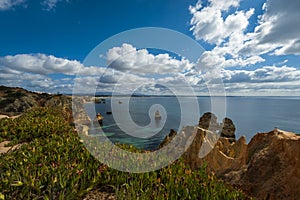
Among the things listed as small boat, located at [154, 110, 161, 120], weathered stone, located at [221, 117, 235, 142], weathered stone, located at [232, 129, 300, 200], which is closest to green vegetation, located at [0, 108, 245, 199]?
weathered stone, located at [232, 129, 300, 200]

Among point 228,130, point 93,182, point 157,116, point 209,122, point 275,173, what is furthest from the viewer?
point 157,116

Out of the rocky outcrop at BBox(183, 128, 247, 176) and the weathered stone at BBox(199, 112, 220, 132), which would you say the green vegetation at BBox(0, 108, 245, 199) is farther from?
the weathered stone at BBox(199, 112, 220, 132)

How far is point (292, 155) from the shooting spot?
625cm

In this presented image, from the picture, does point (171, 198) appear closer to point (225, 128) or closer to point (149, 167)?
point (149, 167)

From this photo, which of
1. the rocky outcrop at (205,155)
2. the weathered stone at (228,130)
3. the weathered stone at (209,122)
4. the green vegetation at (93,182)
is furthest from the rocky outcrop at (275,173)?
the weathered stone at (228,130)

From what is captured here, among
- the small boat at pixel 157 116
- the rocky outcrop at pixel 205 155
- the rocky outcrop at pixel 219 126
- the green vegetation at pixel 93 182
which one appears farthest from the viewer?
the small boat at pixel 157 116

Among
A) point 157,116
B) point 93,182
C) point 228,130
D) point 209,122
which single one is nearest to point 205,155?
point 93,182

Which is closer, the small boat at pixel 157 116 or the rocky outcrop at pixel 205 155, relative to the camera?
the rocky outcrop at pixel 205 155

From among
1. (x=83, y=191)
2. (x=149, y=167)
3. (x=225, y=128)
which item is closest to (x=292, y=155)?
(x=149, y=167)

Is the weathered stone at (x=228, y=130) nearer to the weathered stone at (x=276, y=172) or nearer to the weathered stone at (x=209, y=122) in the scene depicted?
the weathered stone at (x=209, y=122)

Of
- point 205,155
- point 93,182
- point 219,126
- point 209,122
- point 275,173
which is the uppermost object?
point 93,182

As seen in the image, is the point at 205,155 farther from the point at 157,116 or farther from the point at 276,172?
the point at 157,116

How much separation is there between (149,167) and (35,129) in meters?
7.32

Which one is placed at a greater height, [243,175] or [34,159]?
[34,159]
